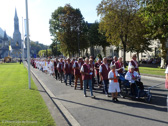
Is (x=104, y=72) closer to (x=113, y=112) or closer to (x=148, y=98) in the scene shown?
(x=148, y=98)

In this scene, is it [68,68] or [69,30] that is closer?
[68,68]

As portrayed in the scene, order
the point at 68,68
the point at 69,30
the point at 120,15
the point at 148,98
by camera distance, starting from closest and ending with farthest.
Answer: the point at 148,98, the point at 68,68, the point at 120,15, the point at 69,30

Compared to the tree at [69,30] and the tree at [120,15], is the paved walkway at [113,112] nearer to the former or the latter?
the tree at [120,15]

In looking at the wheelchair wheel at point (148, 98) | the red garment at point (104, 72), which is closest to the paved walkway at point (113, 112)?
the wheelchair wheel at point (148, 98)

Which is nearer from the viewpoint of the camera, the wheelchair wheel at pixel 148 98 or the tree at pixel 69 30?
the wheelchair wheel at pixel 148 98

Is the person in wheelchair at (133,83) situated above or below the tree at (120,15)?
below

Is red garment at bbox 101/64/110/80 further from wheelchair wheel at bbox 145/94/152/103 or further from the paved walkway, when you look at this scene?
wheelchair wheel at bbox 145/94/152/103

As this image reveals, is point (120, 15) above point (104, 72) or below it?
above

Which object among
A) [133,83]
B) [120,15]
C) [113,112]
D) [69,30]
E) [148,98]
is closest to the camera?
[113,112]

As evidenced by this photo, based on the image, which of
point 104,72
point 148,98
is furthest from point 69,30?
point 148,98

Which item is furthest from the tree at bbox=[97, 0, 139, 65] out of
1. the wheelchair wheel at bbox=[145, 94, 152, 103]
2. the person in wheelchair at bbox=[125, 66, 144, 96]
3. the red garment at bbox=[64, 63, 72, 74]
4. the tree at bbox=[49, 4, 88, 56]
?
the wheelchair wheel at bbox=[145, 94, 152, 103]

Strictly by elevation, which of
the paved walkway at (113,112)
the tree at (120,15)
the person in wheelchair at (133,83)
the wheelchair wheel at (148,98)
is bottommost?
the paved walkway at (113,112)

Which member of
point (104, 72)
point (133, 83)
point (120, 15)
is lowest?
point (133, 83)

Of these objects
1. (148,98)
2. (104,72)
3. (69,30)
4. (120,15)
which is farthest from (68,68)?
(69,30)
